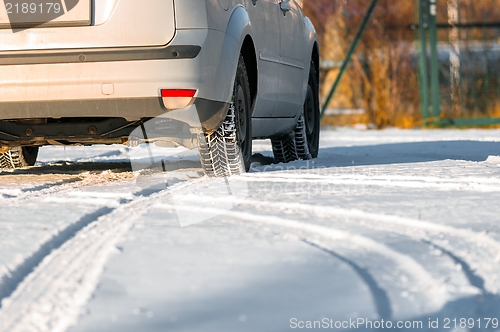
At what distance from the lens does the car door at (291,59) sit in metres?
6.69

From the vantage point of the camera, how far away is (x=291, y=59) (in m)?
6.94

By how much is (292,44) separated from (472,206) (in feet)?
10.3

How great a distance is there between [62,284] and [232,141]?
9.41 ft

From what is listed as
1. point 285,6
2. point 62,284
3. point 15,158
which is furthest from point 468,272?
point 15,158

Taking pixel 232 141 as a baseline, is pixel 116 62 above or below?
above

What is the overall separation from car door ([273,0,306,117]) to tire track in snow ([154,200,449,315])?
2654mm

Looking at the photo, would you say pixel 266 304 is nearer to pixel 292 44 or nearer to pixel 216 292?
pixel 216 292

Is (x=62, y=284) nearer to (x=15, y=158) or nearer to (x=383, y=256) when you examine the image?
(x=383, y=256)

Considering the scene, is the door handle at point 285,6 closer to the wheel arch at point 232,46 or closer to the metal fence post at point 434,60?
the wheel arch at point 232,46

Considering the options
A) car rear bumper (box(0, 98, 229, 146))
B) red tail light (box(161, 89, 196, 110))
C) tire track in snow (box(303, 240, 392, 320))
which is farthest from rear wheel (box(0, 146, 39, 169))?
tire track in snow (box(303, 240, 392, 320))

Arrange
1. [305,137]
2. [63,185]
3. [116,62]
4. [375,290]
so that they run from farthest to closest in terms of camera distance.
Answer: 1. [305,137]
2. [63,185]
3. [116,62]
4. [375,290]

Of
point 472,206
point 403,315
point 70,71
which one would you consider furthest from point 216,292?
point 70,71

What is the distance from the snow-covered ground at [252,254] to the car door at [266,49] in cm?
98

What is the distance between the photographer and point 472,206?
13.5ft
